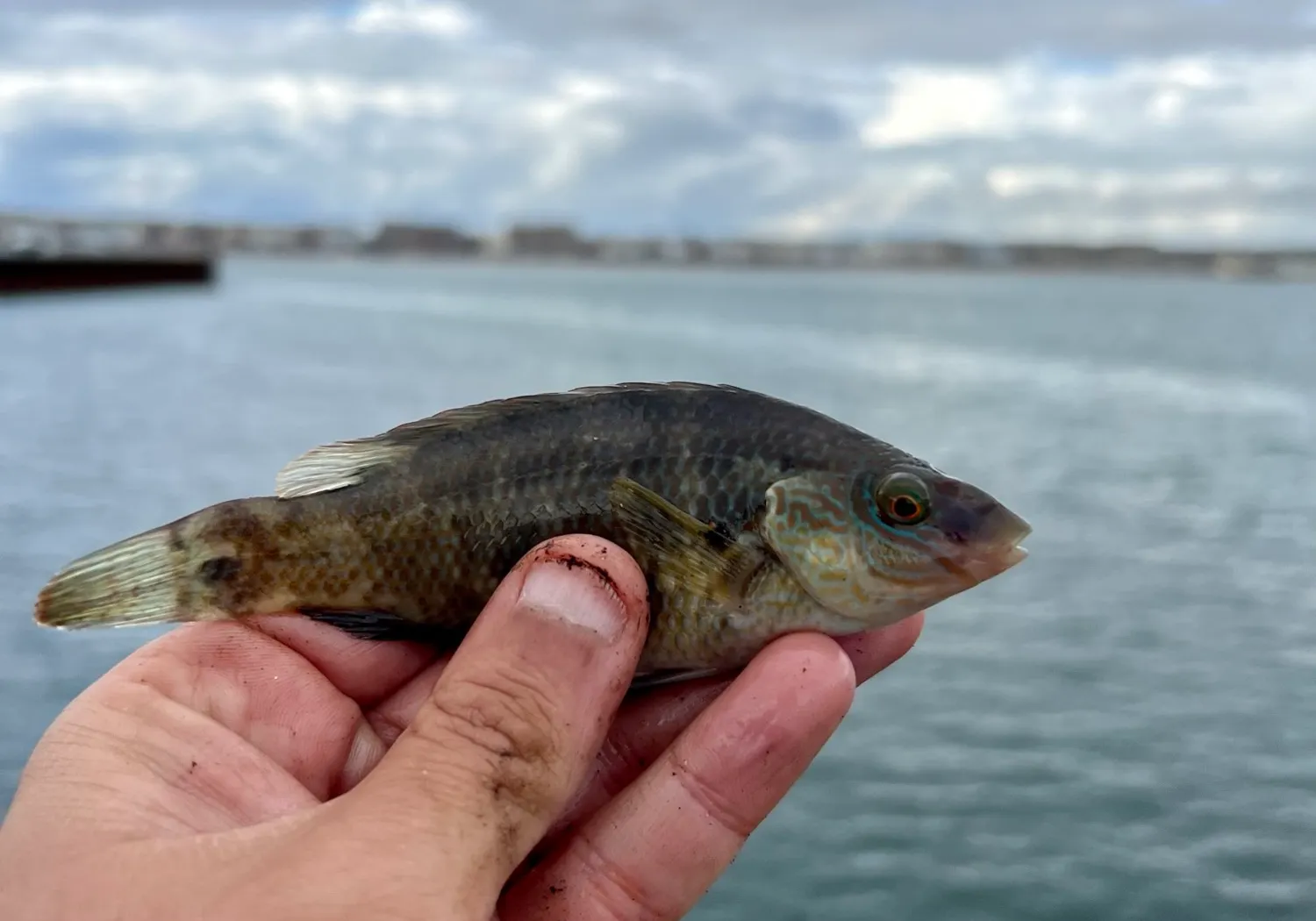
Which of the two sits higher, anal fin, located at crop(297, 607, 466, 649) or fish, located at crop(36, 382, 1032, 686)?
fish, located at crop(36, 382, 1032, 686)

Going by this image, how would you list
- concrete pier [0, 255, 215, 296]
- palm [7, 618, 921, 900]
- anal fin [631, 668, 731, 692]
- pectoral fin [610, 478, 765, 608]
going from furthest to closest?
concrete pier [0, 255, 215, 296], anal fin [631, 668, 731, 692], pectoral fin [610, 478, 765, 608], palm [7, 618, 921, 900]

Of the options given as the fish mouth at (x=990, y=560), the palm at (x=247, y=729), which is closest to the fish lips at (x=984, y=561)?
the fish mouth at (x=990, y=560)

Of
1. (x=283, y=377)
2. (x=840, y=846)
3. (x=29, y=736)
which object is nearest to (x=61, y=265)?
(x=283, y=377)

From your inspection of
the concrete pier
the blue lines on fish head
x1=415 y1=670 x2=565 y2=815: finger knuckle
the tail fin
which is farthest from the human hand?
the concrete pier

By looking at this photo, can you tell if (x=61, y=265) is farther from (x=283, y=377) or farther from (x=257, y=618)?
(x=257, y=618)

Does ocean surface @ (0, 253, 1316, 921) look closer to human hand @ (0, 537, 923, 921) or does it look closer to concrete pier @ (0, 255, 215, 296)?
human hand @ (0, 537, 923, 921)

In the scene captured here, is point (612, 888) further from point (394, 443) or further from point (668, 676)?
point (394, 443)

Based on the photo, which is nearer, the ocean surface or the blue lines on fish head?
the blue lines on fish head
